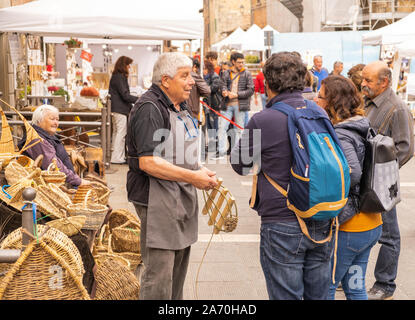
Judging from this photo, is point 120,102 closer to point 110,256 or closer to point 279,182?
point 110,256

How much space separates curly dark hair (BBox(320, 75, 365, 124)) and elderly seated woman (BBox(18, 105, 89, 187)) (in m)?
3.31

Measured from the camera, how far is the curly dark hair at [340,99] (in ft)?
12.4

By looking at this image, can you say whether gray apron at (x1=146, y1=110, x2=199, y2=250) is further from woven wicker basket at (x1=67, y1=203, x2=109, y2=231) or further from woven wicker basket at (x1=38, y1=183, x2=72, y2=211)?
woven wicker basket at (x1=38, y1=183, x2=72, y2=211)

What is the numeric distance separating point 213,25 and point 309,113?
252 feet

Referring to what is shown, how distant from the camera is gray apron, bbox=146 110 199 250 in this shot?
137 inches

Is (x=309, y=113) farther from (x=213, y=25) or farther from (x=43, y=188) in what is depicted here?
(x=213, y=25)

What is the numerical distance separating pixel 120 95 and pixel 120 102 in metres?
0.15

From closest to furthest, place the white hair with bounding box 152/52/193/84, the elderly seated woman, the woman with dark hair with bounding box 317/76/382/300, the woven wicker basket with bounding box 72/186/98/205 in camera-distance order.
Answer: the white hair with bounding box 152/52/193/84 < the woman with dark hair with bounding box 317/76/382/300 < the woven wicker basket with bounding box 72/186/98/205 < the elderly seated woman

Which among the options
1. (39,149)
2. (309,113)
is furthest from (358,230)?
(39,149)

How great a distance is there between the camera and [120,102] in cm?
1162

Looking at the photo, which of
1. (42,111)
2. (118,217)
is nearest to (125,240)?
(118,217)

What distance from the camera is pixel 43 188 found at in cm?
486

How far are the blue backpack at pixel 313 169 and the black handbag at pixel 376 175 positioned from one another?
24.7 inches

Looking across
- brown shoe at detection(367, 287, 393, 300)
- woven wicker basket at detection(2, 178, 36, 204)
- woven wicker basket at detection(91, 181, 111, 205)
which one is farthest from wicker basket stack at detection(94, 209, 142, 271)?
brown shoe at detection(367, 287, 393, 300)
